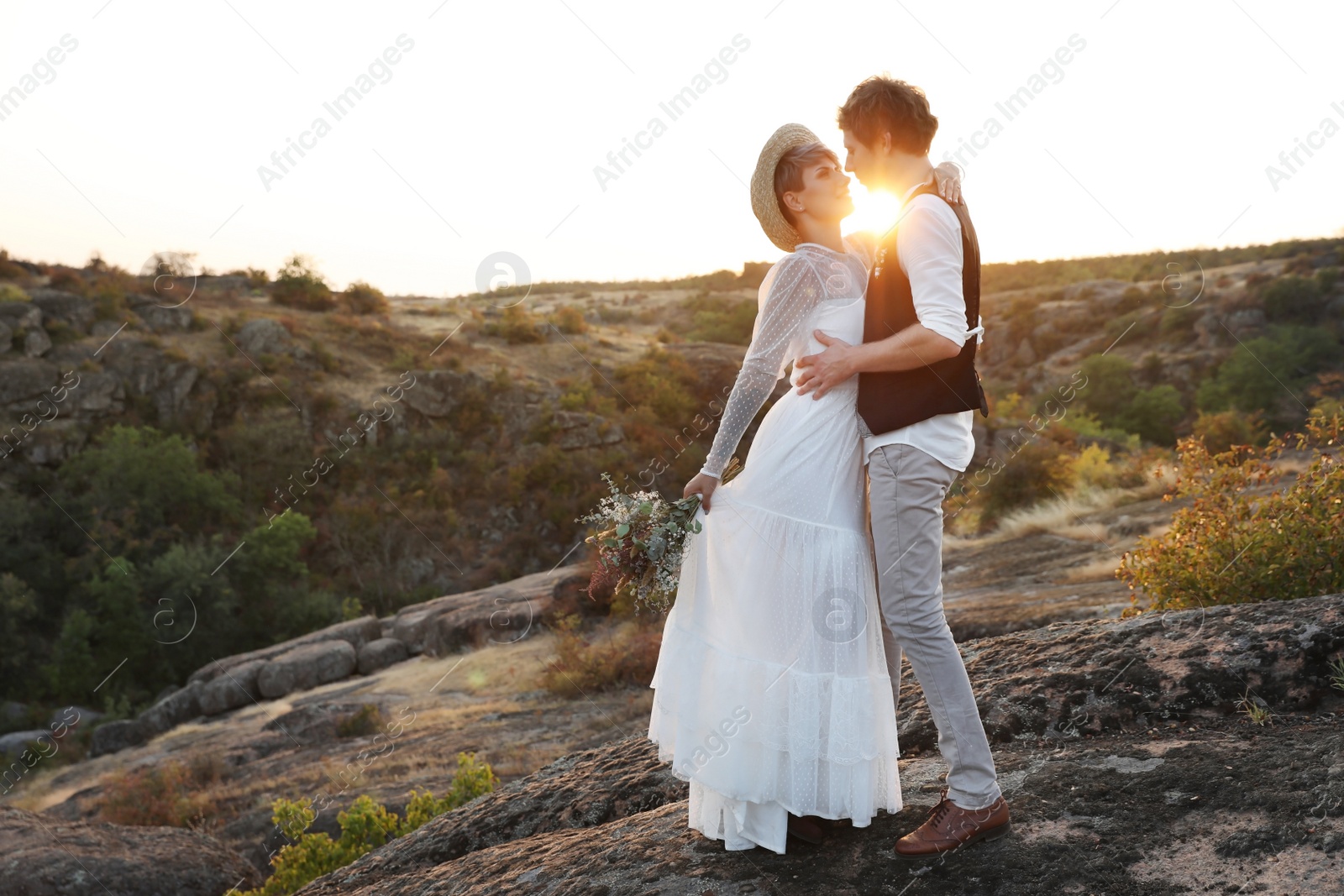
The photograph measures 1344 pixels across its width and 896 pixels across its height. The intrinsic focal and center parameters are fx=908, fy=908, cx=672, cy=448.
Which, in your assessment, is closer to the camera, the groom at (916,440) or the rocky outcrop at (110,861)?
the groom at (916,440)

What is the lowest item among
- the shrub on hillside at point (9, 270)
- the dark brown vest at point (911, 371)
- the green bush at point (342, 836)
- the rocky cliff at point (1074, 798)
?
the green bush at point (342, 836)

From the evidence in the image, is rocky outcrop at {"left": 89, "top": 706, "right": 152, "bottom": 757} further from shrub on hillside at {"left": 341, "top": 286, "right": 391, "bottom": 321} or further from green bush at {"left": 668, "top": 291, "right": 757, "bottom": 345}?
green bush at {"left": 668, "top": 291, "right": 757, "bottom": 345}

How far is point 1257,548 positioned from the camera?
15.0 ft

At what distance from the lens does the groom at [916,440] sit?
2.45 metres

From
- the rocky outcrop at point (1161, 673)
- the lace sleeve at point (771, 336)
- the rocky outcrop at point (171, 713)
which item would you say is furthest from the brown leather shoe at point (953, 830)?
the rocky outcrop at point (171, 713)

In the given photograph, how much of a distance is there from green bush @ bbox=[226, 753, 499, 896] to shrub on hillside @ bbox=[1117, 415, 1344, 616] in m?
4.37

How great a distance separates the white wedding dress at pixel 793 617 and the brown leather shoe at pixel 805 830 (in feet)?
0.14

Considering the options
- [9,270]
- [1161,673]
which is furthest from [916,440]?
[9,270]

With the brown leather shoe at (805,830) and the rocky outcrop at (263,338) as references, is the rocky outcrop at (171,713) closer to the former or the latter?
the rocky outcrop at (263,338)

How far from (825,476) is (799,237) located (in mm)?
766

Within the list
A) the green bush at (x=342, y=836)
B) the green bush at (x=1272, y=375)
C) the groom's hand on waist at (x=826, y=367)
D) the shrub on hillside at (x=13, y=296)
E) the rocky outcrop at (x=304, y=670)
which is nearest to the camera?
the groom's hand on waist at (x=826, y=367)

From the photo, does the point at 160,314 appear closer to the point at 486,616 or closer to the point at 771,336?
the point at 486,616

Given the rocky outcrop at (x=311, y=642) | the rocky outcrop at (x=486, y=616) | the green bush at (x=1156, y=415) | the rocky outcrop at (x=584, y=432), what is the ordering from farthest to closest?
the rocky outcrop at (x=584, y=432), the green bush at (x=1156, y=415), the rocky outcrop at (x=311, y=642), the rocky outcrop at (x=486, y=616)

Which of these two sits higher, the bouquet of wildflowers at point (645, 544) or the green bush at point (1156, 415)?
the bouquet of wildflowers at point (645, 544)
